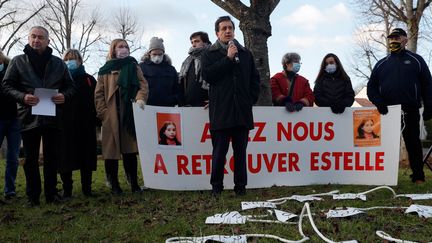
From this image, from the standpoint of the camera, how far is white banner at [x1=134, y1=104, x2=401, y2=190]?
746 cm

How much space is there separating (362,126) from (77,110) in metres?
3.99

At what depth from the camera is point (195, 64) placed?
24.9 feet

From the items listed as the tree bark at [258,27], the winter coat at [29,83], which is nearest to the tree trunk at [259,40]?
the tree bark at [258,27]

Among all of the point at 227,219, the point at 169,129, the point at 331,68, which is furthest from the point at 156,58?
the point at 227,219

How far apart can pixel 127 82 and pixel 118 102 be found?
299 mm

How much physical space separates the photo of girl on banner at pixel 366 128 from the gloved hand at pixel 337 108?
7.9 inches

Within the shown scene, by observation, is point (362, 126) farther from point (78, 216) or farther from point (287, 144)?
point (78, 216)

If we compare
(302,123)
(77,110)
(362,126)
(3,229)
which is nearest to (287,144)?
(302,123)

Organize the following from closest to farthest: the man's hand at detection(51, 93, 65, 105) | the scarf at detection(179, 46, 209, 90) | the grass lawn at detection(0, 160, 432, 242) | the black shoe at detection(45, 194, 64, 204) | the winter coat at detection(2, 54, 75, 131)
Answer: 1. the grass lawn at detection(0, 160, 432, 242)
2. the winter coat at detection(2, 54, 75, 131)
3. the man's hand at detection(51, 93, 65, 105)
4. the black shoe at detection(45, 194, 64, 204)
5. the scarf at detection(179, 46, 209, 90)

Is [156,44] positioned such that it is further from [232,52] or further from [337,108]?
[337,108]

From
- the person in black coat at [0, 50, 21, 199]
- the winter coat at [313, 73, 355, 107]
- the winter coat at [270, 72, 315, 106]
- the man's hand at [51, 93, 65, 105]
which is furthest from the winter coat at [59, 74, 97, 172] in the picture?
the winter coat at [313, 73, 355, 107]

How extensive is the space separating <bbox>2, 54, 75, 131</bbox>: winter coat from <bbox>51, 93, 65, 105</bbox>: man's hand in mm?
61

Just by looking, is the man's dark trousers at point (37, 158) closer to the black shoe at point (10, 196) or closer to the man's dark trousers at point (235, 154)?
the black shoe at point (10, 196)

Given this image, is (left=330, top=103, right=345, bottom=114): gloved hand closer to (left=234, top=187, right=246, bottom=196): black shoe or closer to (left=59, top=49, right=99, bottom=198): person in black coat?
(left=234, top=187, right=246, bottom=196): black shoe
